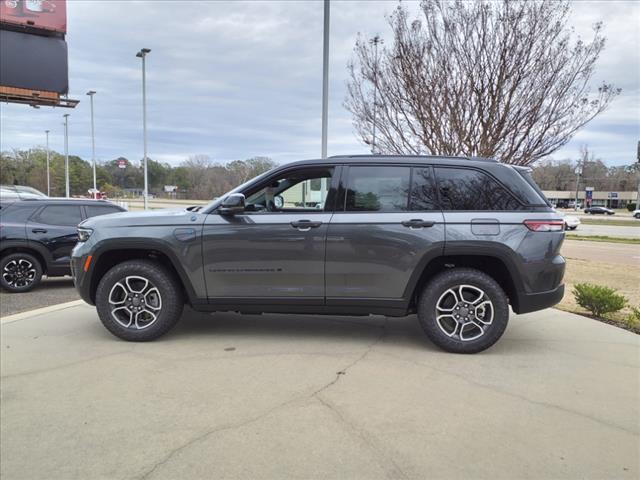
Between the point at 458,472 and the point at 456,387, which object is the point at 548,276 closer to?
the point at 456,387

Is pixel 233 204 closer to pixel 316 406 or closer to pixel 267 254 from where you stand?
pixel 267 254

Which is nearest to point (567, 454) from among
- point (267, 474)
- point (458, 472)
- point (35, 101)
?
point (458, 472)

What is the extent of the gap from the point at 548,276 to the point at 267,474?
3054 millimetres

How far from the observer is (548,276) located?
4.22 metres

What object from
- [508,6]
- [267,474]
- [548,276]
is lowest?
[267,474]

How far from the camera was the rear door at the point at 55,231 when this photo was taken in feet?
26.2

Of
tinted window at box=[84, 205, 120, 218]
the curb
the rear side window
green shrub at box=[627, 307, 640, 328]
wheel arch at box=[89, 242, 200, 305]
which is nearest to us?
wheel arch at box=[89, 242, 200, 305]

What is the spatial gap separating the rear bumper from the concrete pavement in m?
0.46

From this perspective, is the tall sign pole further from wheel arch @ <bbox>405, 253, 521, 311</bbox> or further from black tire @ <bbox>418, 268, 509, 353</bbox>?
black tire @ <bbox>418, 268, 509, 353</bbox>

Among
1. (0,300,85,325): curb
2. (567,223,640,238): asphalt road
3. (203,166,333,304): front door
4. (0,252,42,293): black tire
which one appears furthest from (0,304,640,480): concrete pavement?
(567,223,640,238): asphalt road

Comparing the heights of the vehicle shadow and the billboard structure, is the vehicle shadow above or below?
below

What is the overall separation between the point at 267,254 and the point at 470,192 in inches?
77.4

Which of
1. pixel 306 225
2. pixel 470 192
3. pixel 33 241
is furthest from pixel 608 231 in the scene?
pixel 33 241

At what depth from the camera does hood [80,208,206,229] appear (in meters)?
4.50
